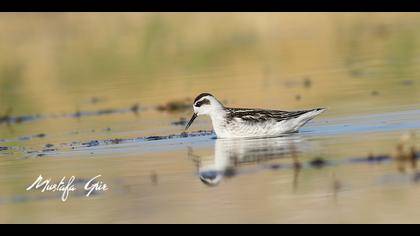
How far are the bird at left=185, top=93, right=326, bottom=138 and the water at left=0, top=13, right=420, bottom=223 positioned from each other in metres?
0.35

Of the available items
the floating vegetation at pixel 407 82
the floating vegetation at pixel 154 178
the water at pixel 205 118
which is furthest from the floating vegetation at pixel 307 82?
the floating vegetation at pixel 154 178

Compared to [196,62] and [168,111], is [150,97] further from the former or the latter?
[196,62]

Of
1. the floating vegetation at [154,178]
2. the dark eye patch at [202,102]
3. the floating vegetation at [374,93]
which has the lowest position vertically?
the floating vegetation at [154,178]

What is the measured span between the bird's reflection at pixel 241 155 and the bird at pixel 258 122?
0.26m

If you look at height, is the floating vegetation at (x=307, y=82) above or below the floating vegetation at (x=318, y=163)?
above

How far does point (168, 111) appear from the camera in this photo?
28.6 metres

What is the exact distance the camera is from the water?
15.3m

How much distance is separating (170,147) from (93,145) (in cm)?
200

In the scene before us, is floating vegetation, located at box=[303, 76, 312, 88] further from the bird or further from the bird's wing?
the bird's wing

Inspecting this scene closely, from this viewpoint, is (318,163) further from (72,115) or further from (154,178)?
(72,115)

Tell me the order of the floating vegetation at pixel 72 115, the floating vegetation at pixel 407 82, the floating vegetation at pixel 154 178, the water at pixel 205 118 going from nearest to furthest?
the water at pixel 205 118
the floating vegetation at pixel 154 178
the floating vegetation at pixel 407 82
the floating vegetation at pixel 72 115

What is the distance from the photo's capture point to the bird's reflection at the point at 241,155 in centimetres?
1759

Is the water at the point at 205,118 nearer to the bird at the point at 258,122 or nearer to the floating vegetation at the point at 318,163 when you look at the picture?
the floating vegetation at the point at 318,163
